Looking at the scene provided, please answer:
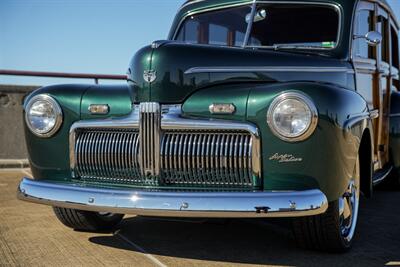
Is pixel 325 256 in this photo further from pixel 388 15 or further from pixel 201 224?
pixel 388 15

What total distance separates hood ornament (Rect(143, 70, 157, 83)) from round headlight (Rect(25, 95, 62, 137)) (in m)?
0.56

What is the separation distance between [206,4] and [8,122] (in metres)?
4.43

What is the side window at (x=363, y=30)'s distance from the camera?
3.94m

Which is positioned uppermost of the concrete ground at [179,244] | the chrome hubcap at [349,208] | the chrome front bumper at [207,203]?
the chrome front bumper at [207,203]

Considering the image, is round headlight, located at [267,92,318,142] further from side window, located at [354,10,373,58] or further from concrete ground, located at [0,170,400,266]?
side window, located at [354,10,373,58]

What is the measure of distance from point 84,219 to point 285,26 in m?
1.96

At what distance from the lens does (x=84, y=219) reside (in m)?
3.56

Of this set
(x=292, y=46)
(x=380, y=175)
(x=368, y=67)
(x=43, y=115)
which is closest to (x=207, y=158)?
(x=43, y=115)

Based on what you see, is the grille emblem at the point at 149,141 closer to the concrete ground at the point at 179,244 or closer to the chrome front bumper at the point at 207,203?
the chrome front bumper at the point at 207,203

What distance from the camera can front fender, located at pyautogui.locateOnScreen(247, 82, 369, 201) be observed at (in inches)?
104

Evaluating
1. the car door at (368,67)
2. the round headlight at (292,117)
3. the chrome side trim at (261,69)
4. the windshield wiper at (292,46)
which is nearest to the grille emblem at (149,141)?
the chrome side trim at (261,69)

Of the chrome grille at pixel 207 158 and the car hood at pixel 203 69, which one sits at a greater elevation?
the car hood at pixel 203 69

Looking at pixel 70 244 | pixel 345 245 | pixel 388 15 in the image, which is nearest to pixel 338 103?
pixel 345 245

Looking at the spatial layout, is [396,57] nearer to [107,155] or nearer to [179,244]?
[179,244]
